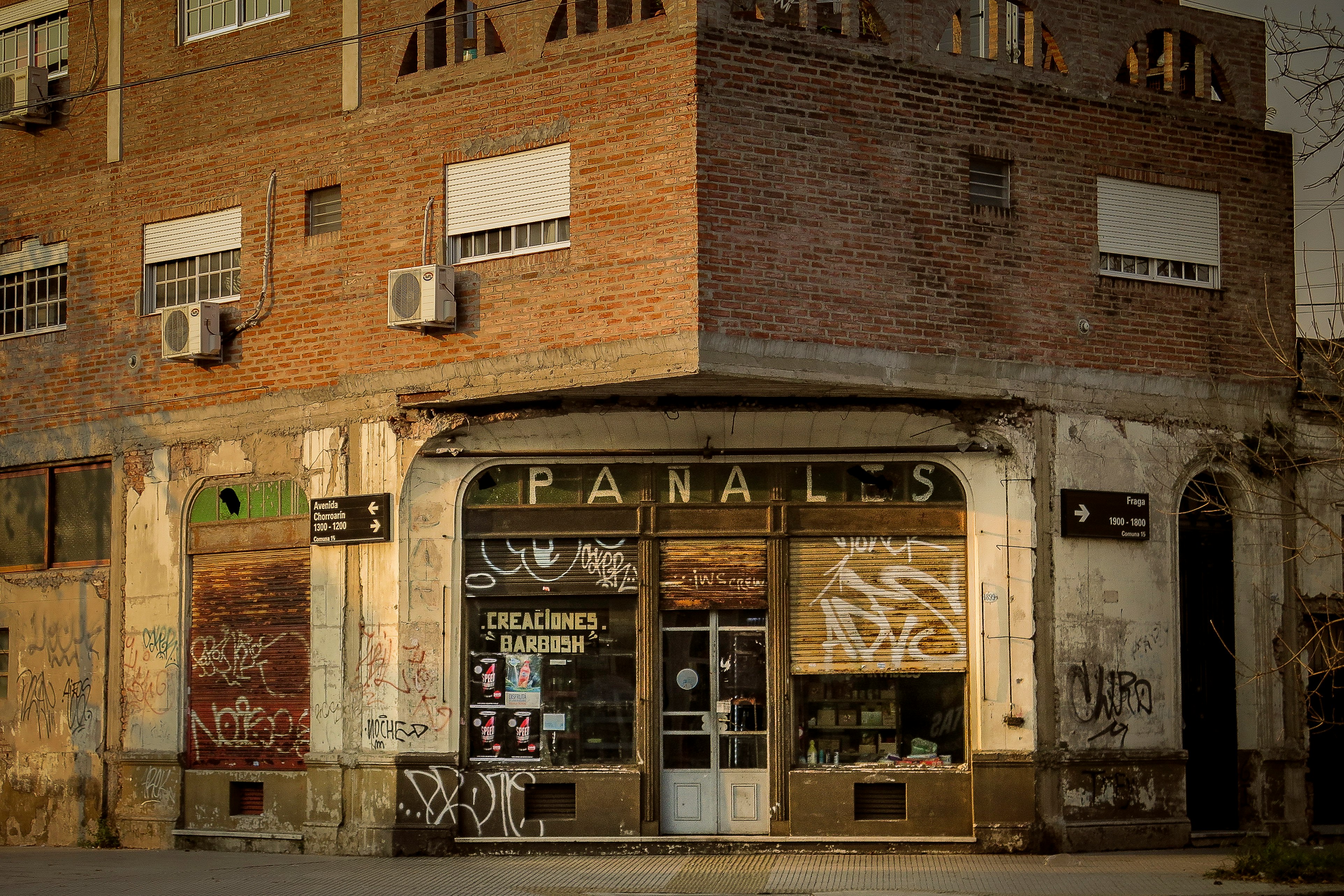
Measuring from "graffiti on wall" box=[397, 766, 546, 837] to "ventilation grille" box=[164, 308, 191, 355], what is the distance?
544cm

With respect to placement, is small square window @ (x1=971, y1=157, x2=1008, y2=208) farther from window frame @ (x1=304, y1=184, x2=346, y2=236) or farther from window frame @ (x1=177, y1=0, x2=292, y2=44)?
window frame @ (x1=177, y1=0, x2=292, y2=44)

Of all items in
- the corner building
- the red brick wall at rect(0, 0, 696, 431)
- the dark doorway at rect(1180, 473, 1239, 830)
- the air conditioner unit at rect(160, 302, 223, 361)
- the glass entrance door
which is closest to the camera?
the red brick wall at rect(0, 0, 696, 431)

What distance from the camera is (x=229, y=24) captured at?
58.1ft

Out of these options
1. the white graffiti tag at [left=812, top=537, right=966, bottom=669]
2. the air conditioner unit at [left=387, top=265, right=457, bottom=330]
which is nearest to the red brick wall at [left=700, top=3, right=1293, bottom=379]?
the white graffiti tag at [left=812, top=537, right=966, bottom=669]

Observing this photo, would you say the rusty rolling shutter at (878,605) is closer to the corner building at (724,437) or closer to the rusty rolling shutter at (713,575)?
the corner building at (724,437)

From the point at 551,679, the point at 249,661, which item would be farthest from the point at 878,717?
the point at 249,661

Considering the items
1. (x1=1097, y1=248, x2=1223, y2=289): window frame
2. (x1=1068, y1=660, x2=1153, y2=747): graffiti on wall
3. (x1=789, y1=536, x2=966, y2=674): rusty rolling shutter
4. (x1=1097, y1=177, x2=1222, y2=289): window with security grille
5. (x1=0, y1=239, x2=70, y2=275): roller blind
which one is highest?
(x1=0, y1=239, x2=70, y2=275): roller blind

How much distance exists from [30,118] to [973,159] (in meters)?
11.4

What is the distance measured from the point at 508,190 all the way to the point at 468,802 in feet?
20.2

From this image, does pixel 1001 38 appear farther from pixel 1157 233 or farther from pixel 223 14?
pixel 223 14

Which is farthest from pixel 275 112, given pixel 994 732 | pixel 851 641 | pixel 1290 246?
pixel 1290 246

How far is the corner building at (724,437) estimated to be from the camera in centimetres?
1472

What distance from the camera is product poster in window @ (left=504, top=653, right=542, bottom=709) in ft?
51.8

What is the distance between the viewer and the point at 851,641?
50.8 feet
